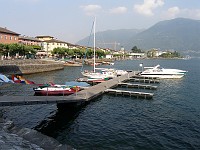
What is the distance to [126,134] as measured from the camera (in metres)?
22.6

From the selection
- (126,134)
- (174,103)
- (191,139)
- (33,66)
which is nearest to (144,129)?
(126,134)

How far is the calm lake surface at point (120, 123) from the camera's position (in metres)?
20.9

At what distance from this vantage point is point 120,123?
2592 cm

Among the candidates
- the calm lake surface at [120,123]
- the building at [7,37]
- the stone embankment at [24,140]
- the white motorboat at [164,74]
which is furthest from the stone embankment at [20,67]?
the stone embankment at [24,140]

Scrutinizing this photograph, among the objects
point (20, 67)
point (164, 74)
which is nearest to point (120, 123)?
point (164, 74)

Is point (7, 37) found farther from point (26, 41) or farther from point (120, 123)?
point (120, 123)

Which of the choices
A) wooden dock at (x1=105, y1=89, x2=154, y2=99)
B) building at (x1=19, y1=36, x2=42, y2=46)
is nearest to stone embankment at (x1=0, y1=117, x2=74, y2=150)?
wooden dock at (x1=105, y1=89, x2=154, y2=99)

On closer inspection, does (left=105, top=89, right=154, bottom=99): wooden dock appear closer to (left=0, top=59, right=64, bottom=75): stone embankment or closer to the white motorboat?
the white motorboat

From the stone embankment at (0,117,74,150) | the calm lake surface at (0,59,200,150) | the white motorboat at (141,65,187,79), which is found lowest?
the calm lake surface at (0,59,200,150)

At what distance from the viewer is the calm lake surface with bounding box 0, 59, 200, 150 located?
2089 centimetres

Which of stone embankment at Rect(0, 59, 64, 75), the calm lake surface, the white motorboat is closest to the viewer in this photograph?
the calm lake surface

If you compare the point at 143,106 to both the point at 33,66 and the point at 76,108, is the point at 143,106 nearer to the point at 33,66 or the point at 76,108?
the point at 76,108

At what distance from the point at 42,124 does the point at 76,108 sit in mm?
6168

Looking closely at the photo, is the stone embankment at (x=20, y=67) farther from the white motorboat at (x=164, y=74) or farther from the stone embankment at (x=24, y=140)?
the stone embankment at (x=24, y=140)
